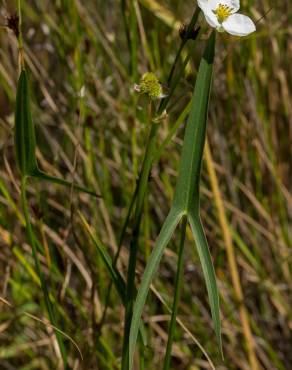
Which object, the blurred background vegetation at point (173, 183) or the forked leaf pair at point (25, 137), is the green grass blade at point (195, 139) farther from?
the blurred background vegetation at point (173, 183)

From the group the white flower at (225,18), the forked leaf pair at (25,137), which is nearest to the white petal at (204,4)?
the white flower at (225,18)

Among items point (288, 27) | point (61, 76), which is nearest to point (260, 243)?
point (288, 27)

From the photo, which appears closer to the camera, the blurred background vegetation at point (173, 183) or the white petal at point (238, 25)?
the white petal at point (238, 25)

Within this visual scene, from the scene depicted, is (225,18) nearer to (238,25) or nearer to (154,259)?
(238,25)

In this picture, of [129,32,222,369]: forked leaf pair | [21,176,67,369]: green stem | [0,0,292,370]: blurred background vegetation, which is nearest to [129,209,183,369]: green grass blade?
[129,32,222,369]: forked leaf pair

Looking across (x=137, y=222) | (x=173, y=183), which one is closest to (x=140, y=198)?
(x=137, y=222)

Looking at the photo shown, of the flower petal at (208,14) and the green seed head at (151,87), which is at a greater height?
the flower petal at (208,14)

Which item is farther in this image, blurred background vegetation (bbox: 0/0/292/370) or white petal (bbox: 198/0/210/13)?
blurred background vegetation (bbox: 0/0/292/370)

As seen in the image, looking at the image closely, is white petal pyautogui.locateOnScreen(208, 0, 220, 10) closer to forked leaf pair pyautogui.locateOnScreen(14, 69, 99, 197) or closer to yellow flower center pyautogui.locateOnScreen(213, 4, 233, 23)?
yellow flower center pyautogui.locateOnScreen(213, 4, 233, 23)

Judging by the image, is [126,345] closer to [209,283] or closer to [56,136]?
[209,283]
